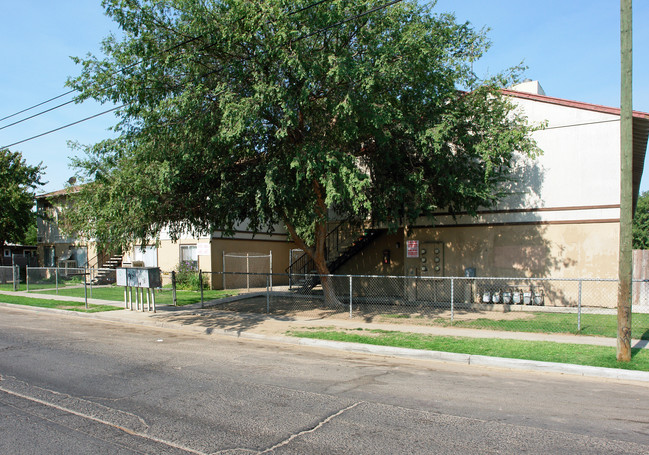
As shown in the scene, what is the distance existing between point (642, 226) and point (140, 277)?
73.2m

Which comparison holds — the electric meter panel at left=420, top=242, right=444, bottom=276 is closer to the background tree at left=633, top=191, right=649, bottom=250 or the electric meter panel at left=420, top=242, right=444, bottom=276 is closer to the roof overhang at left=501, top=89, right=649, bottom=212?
the roof overhang at left=501, top=89, right=649, bottom=212

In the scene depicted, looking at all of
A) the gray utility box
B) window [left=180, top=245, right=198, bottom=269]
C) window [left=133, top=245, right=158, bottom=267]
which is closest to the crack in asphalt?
the gray utility box

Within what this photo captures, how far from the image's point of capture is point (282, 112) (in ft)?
42.6

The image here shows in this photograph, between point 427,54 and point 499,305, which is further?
point 499,305

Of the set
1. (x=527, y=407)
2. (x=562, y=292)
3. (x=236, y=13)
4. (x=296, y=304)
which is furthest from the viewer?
(x=296, y=304)

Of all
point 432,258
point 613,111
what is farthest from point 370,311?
point 613,111

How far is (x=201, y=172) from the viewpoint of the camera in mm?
13992

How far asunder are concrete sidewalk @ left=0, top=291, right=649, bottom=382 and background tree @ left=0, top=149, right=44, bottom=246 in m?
16.7

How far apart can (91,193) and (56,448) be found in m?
12.5

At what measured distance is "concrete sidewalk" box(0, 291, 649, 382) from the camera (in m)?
8.70

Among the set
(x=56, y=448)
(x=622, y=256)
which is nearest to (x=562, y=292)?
(x=622, y=256)

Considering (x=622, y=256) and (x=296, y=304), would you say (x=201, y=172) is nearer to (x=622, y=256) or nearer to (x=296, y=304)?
(x=296, y=304)

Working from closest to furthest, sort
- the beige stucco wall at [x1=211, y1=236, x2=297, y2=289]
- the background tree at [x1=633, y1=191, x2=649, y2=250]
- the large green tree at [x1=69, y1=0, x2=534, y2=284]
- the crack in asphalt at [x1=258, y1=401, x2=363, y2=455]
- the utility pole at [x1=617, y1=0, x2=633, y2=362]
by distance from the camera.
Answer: the crack in asphalt at [x1=258, y1=401, x2=363, y2=455] < the utility pole at [x1=617, y1=0, x2=633, y2=362] < the large green tree at [x1=69, y1=0, x2=534, y2=284] < the beige stucco wall at [x1=211, y1=236, x2=297, y2=289] < the background tree at [x1=633, y1=191, x2=649, y2=250]

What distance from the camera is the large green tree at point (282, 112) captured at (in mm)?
11602
